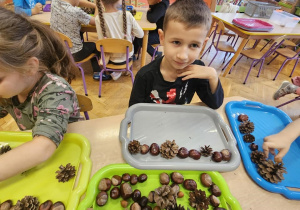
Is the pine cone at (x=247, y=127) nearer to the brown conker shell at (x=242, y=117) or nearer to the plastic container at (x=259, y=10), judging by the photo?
the brown conker shell at (x=242, y=117)

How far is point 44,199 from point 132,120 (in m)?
0.35

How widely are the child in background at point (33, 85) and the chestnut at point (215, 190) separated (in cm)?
48

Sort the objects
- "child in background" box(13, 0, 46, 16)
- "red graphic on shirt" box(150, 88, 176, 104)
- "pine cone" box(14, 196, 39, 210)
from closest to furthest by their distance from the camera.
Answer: "pine cone" box(14, 196, 39, 210) < "red graphic on shirt" box(150, 88, 176, 104) < "child in background" box(13, 0, 46, 16)

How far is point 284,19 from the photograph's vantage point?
2.18m

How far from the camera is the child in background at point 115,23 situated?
1.37 metres

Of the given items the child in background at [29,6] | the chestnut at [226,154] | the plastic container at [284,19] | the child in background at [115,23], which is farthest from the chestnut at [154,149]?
the plastic container at [284,19]

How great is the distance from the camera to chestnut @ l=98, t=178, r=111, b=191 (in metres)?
0.47

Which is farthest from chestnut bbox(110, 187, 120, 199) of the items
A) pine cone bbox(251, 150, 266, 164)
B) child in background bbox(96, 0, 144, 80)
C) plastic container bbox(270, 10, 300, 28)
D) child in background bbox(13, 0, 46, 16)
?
plastic container bbox(270, 10, 300, 28)

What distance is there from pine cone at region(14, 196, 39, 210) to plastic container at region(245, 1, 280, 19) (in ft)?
9.75

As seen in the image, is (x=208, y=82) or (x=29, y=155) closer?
(x=29, y=155)

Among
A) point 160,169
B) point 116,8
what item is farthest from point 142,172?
point 116,8

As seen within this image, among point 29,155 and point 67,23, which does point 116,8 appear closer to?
point 67,23

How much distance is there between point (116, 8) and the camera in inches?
56.2

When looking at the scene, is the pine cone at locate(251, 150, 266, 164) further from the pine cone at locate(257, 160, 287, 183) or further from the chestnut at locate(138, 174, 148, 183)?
the chestnut at locate(138, 174, 148, 183)
